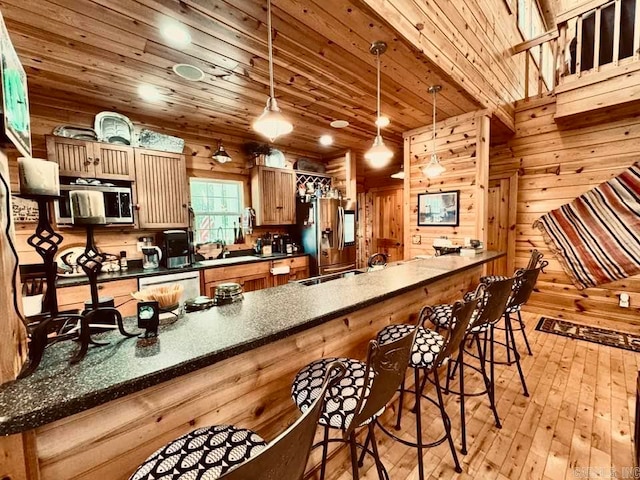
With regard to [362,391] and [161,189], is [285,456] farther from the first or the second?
[161,189]

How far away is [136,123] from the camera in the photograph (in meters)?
3.49

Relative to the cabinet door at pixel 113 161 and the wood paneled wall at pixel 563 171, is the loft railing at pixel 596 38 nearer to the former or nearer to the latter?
the wood paneled wall at pixel 563 171

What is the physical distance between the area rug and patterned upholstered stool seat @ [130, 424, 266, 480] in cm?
408

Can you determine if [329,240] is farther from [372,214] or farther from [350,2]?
[350,2]

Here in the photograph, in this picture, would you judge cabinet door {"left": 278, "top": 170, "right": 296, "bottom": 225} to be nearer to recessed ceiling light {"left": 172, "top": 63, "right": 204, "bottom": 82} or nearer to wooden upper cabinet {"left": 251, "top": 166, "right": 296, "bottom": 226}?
wooden upper cabinet {"left": 251, "top": 166, "right": 296, "bottom": 226}

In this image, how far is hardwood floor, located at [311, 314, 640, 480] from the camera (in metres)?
1.58

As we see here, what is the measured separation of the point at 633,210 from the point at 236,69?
181 inches

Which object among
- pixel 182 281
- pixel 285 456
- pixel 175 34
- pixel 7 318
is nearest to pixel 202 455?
pixel 285 456

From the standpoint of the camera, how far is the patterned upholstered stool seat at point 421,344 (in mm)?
1454

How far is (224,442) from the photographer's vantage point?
2.75 ft

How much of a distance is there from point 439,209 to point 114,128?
4150mm

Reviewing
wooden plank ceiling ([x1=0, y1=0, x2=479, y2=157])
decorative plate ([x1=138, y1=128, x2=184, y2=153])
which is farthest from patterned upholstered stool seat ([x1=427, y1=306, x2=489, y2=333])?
decorative plate ([x1=138, y1=128, x2=184, y2=153])

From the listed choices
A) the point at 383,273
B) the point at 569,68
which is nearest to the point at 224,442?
the point at 383,273

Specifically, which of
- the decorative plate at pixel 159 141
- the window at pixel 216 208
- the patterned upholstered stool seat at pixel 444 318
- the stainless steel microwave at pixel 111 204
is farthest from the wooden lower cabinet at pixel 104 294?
the patterned upholstered stool seat at pixel 444 318
